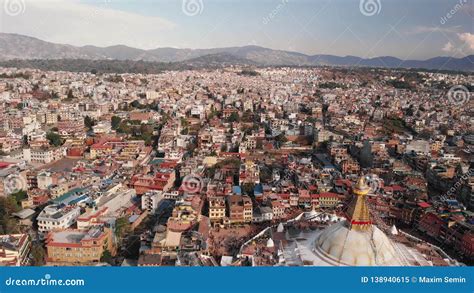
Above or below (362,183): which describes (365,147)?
below

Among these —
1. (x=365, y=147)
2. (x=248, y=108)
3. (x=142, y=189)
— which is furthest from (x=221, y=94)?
(x=142, y=189)

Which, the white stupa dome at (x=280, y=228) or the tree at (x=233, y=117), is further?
the tree at (x=233, y=117)

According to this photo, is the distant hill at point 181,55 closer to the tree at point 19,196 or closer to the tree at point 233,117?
the tree at point 233,117

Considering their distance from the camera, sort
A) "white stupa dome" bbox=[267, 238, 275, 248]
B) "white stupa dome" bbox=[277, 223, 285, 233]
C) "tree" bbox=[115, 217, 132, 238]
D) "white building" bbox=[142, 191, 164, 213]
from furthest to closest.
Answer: "white building" bbox=[142, 191, 164, 213] < "tree" bbox=[115, 217, 132, 238] < "white stupa dome" bbox=[277, 223, 285, 233] < "white stupa dome" bbox=[267, 238, 275, 248]

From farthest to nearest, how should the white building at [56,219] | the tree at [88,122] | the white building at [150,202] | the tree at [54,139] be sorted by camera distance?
the tree at [88,122]
the tree at [54,139]
the white building at [150,202]
the white building at [56,219]

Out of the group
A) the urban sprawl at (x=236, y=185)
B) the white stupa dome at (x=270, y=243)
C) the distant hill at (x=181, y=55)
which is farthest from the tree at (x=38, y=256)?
the distant hill at (x=181, y=55)

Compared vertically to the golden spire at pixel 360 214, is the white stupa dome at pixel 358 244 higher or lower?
lower

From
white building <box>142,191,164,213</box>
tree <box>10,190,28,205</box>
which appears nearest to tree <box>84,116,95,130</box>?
tree <box>10,190,28,205</box>

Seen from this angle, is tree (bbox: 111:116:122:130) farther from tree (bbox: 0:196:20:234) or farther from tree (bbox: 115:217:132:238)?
tree (bbox: 115:217:132:238)

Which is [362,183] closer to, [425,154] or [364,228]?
[364,228]
